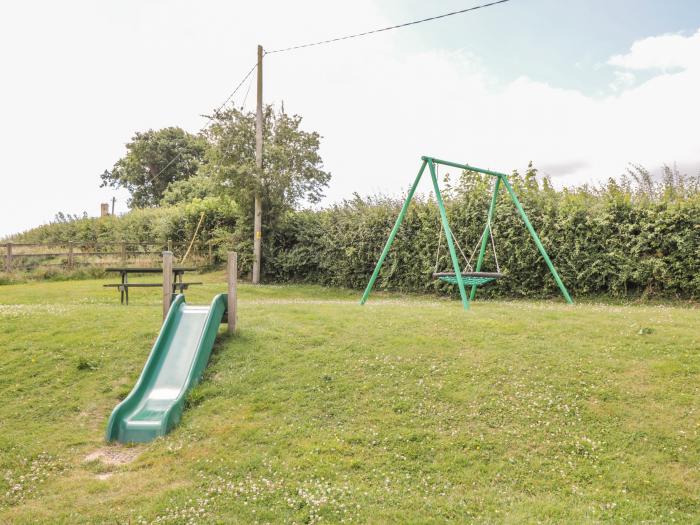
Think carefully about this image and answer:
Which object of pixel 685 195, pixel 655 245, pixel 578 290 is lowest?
pixel 578 290

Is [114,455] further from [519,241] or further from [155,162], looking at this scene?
[155,162]

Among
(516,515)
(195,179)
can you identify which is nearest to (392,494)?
(516,515)

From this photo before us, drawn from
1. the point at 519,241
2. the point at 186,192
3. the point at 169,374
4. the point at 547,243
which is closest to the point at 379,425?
the point at 169,374

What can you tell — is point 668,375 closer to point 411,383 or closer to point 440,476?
point 411,383

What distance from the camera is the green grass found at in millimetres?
4426

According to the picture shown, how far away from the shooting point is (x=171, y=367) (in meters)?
7.35

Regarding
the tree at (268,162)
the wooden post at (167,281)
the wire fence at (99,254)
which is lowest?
the wooden post at (167,281)

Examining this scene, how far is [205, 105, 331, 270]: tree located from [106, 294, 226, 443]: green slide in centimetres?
1231

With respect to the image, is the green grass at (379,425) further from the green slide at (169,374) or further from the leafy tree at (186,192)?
the leafy tree at (186,192)

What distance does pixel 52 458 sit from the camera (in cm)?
552

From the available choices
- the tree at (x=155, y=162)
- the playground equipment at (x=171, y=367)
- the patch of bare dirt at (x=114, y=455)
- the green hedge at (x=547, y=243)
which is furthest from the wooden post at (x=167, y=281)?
the tree at (x=155, y=162)

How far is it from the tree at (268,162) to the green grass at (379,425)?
12.3 metres

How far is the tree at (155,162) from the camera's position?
48281mm

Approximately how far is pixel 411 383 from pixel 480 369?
0.96 m
